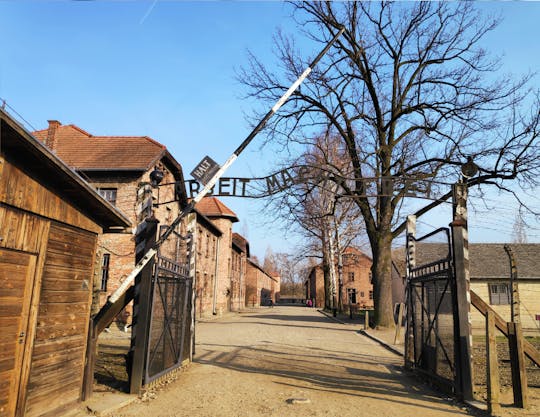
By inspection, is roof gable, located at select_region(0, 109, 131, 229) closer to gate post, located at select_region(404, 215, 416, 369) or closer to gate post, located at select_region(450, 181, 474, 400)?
gate post, located at select_region(450, 181, 474, 400)

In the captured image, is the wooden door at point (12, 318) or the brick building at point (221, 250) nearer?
the wooden door at point (12, 318)

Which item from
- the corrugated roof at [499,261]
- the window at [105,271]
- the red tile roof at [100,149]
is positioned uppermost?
the red tile roof at [100,149]

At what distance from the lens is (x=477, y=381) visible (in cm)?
854

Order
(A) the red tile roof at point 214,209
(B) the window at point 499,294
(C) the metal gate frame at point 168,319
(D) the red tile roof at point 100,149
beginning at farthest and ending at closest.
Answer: (A) the red tile roof at point 214,209 < (B) the window at point 499,294 < (D) the red tile roof at point 100,149 < (C) the metal gate frame at point 168,319

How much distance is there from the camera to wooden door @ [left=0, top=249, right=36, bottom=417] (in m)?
4.71

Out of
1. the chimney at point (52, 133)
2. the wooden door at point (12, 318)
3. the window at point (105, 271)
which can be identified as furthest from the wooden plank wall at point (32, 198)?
the chimney at point (52, 133)

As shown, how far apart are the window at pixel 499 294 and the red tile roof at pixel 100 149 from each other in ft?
76.6

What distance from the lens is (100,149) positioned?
2214 centimetres

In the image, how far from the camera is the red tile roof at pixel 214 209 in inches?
1506

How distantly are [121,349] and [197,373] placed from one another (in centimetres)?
479

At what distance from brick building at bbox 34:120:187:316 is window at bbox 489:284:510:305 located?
21.7 meters

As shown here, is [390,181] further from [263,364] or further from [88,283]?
[88,283]

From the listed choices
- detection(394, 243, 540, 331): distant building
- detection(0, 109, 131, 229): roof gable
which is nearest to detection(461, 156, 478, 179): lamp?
detection(0, 109, 131, 229): roof gable

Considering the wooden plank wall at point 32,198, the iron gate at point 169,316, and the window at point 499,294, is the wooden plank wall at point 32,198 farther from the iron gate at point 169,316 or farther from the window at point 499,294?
the window at point 499,294
